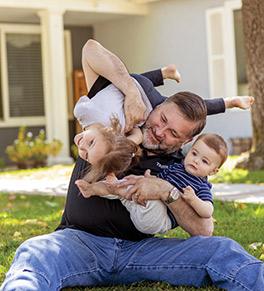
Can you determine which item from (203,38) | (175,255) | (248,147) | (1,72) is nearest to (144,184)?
(175,255)

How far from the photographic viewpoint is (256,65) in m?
8.10

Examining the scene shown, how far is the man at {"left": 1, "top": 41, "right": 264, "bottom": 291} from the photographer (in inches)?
110

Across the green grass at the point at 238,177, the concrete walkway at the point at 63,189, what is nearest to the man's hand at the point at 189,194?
the concrete walkway at the point at 63,189

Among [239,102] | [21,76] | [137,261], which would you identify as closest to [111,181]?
[137,261]

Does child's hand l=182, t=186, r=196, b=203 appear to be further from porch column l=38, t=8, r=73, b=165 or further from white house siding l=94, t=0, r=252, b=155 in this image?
porch column l=38, t=8, r=73, b=165

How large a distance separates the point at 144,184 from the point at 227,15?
29.6ft

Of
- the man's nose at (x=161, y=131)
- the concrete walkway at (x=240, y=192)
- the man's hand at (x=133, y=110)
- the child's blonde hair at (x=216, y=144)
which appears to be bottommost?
the concrete walkway at (x=240, y=192)

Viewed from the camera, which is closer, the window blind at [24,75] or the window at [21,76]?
the window at [21,76]

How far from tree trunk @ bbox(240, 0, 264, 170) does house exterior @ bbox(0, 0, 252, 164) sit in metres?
2.91

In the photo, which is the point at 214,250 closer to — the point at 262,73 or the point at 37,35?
the point at 262,73

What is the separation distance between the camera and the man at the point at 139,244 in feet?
9.15

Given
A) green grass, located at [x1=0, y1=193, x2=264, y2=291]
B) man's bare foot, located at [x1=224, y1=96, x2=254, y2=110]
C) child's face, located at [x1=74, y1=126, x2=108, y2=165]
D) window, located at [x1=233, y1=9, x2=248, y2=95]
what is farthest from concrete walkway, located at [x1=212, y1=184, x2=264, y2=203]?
window, located at [x1=233, y1=9, x2=248, y2=95]

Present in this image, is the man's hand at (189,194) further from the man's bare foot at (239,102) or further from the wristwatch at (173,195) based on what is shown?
the man's bare foot at (239,102)

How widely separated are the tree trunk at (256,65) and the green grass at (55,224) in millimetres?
2737
